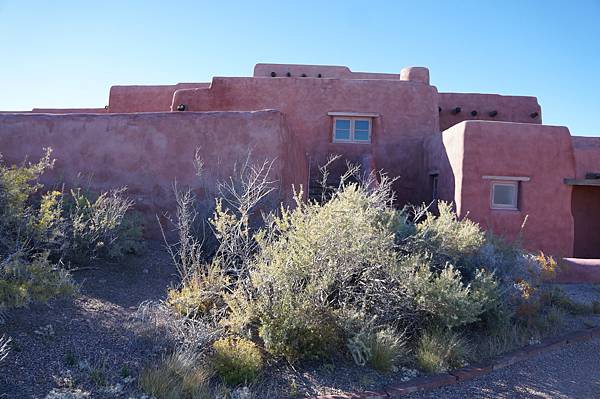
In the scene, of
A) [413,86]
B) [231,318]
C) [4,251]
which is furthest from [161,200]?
[413,86]

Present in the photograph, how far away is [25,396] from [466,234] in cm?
523

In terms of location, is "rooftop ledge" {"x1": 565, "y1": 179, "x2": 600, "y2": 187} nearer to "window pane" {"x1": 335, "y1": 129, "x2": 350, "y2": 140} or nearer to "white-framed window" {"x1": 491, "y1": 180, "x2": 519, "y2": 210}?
"white-framed window" {"x1": 491, "y1": 180, "x2": 519, "y2": 210}

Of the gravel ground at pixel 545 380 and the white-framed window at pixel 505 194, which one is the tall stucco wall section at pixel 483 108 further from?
the gravel ground at pixel 545 380

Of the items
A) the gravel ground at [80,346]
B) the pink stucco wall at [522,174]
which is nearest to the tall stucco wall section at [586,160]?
the pink stucco wall at [522,174]

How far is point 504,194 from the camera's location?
13305mm

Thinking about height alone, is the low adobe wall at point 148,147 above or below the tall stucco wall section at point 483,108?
below

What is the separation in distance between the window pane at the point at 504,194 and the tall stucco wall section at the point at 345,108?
9.41ft

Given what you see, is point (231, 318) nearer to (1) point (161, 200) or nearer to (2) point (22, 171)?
(2) point (22, 171)

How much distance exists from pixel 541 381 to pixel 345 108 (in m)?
11.5

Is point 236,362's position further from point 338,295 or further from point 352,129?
point 352,129

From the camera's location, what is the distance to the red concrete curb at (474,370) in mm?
4695

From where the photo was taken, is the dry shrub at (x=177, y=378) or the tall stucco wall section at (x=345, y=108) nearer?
the dry shrub at (x=177, y=378)

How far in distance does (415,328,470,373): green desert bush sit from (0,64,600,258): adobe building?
152 inches

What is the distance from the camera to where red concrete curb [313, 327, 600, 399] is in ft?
15.4
